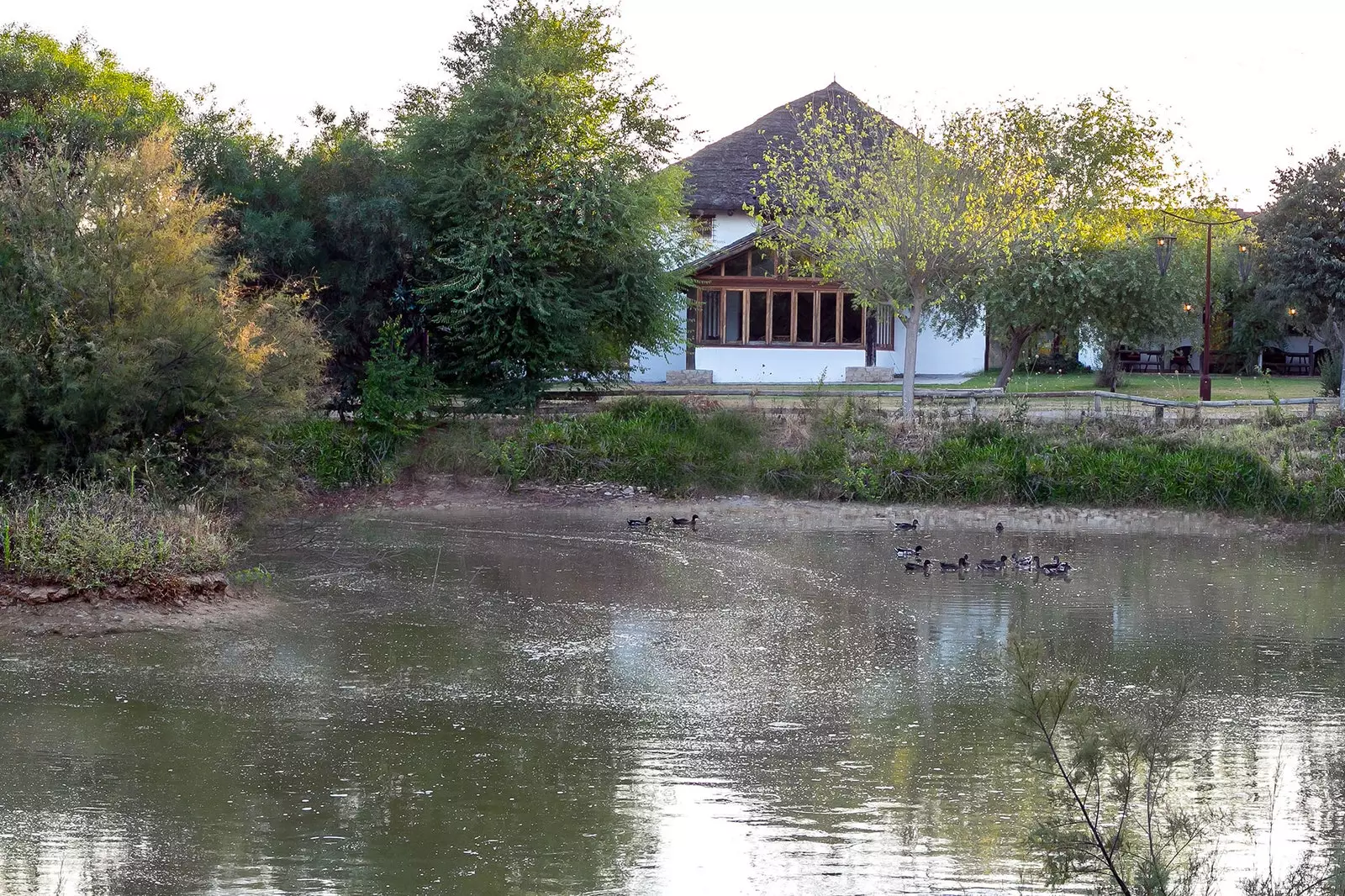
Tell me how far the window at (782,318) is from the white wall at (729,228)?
193 cm

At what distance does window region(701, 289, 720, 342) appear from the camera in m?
38.1

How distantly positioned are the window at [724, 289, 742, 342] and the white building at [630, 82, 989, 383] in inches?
0.9

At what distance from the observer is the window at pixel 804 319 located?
125ft

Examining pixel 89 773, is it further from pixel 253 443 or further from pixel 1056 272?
pixel 1056 272

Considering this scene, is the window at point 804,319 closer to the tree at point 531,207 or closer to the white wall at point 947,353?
the white wall at point 947,353

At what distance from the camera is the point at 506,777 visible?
36.0ft

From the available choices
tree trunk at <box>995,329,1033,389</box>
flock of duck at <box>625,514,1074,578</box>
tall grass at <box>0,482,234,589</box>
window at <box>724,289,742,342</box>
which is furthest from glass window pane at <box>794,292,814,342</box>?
tall grass at <box>0,482,234,589</box>

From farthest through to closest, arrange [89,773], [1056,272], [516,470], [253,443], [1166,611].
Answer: [1056,272]
[516,470]
[253,443]
[1166,611]
[89,773]

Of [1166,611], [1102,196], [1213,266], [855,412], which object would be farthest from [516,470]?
[1213,266]

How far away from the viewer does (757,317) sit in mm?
38188

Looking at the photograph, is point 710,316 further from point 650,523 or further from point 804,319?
point 650,523

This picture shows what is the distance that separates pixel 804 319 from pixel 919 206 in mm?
9657

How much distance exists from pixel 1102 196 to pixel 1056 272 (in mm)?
2662

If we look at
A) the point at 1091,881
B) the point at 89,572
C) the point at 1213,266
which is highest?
the point at 1213,266
